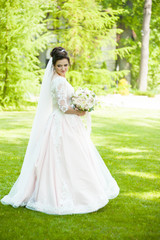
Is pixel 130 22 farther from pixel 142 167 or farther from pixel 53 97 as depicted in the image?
pixel 53 97

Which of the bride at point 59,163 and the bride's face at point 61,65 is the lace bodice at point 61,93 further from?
the bride's face at point 61,65

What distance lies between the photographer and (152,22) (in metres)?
28.4

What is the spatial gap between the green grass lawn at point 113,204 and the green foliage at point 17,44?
6.62 m

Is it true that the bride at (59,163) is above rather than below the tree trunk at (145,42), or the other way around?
below

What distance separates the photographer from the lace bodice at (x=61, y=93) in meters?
4.33

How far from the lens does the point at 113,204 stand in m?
4.56

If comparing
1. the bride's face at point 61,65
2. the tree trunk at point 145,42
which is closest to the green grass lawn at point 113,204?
the bride's face at point 61,65

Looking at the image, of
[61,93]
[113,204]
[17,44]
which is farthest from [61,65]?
[17,44]

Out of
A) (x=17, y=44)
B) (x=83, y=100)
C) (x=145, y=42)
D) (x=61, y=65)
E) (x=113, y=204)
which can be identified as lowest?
(x=113, y=204)

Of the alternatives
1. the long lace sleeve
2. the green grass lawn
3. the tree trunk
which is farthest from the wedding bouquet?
the tree trunk

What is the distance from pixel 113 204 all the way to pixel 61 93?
5.16ft

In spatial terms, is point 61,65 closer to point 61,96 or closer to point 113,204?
point 61,96

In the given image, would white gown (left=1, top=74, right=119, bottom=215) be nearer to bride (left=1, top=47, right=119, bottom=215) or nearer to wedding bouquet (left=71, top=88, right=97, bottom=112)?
bride (left=1, top=47, right=119, bottom=215)

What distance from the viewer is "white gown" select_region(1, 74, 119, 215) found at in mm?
4168
